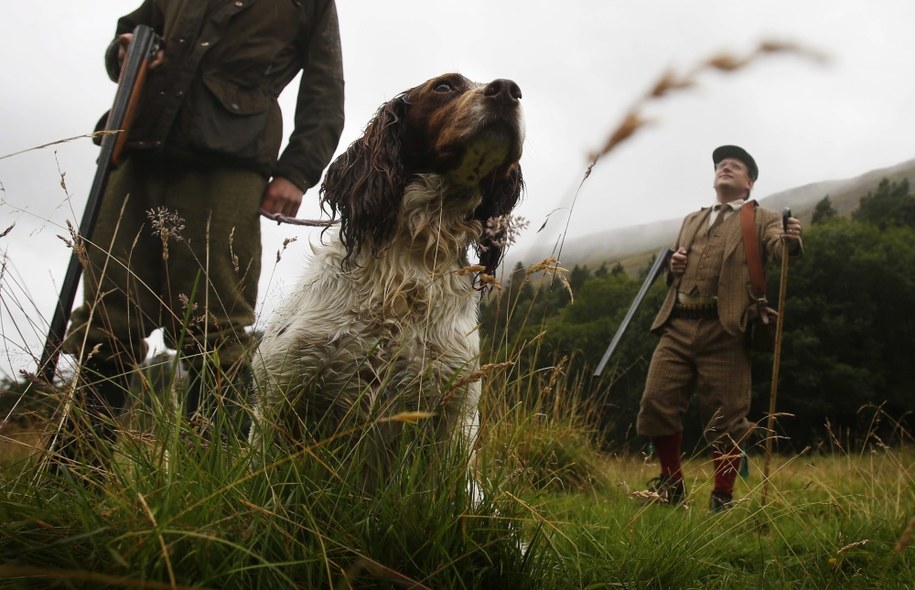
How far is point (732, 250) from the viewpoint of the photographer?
4.65m

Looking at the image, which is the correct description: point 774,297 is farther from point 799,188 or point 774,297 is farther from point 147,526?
point 799,188

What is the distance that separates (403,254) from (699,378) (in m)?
2.66

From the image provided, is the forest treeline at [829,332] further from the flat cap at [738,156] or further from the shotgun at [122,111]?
the shotgun at [122,111]

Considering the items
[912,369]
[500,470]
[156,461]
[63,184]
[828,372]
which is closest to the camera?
[156,461]

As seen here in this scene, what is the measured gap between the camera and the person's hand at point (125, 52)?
2912mm

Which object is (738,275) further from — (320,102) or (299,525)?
(299,525)

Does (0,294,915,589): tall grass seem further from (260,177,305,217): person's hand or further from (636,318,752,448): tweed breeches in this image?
(636,318,752,448): tweed breeches

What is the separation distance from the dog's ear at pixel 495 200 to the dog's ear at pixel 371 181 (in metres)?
0.34

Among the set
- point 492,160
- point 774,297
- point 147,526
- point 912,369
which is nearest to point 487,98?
point 492,160

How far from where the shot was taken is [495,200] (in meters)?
2.94

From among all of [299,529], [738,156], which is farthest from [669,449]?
[299,529]

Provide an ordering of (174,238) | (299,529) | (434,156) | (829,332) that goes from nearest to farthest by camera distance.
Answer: (299,529)
(434,156)
(174,238)
(829,332)

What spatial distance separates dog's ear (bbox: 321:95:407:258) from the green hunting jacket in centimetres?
Answer: 30

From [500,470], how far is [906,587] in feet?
3.36
